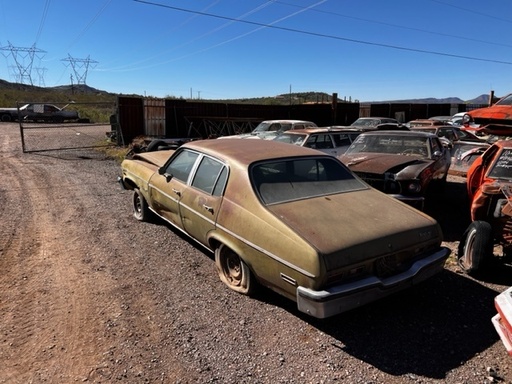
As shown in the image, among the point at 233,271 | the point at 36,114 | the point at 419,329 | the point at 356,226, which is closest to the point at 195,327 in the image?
the point at 233,271

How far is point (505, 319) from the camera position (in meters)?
2.59

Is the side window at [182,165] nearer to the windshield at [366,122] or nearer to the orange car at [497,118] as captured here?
the orange car at [497,118]

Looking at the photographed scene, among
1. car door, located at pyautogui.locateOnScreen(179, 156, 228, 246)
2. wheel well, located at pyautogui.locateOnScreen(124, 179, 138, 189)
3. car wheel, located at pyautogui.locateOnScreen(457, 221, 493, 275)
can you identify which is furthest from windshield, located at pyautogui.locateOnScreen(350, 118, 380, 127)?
car door, located at pyautogui.locateOnScreen(179, 156, 228, 246)

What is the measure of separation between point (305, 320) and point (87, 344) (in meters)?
1.86

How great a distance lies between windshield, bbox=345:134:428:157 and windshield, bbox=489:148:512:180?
1.80 metres

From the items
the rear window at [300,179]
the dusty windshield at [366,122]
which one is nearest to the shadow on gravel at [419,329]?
the rear window at [300,179]

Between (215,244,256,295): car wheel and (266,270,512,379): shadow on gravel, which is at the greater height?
(215,244,256,295): car wheel

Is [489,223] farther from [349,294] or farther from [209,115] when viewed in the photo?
[209,115]

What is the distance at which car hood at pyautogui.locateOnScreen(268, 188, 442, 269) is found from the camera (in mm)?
3107

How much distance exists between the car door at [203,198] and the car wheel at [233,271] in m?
0.29

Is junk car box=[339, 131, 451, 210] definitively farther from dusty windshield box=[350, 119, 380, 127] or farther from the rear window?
dusty windshield box=[350, 119, 380, 127]

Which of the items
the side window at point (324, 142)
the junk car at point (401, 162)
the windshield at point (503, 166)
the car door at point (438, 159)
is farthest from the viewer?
the side window at point (324, 142)

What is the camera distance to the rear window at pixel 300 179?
3.88m

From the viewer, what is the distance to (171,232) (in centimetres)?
575
